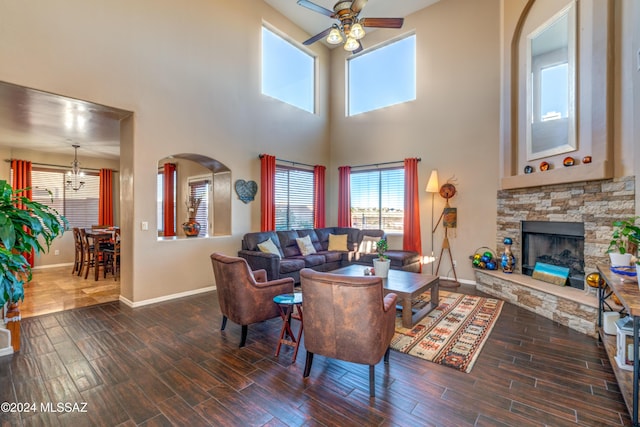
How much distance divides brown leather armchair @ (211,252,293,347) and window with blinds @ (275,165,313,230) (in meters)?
3.49

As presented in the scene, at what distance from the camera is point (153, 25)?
435 cm

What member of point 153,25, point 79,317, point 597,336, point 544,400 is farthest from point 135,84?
point 597,336

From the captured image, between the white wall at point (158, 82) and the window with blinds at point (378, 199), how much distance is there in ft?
7.23

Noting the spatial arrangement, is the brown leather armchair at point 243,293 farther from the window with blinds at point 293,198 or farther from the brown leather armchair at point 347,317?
the window with blinds at point 293,198

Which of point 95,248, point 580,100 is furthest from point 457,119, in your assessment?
point 95,248

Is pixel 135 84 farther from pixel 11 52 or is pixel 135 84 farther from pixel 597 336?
pixel 597 336

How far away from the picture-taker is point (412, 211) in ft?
19.9

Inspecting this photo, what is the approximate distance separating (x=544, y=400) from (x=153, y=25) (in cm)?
636

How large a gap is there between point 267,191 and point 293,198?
3.54 ft

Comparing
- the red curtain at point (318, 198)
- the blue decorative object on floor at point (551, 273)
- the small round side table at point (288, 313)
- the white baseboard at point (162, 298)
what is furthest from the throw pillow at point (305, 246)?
the blue decorative object on floor at point (551, 273)

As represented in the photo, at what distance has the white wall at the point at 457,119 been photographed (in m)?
5.30

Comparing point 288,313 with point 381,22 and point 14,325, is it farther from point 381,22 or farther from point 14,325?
point 381,22

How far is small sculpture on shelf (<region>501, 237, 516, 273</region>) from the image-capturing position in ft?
15.6

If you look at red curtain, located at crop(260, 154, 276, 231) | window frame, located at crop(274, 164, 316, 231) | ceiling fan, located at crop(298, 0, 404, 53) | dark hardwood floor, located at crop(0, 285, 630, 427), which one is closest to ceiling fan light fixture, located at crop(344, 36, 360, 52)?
ceiling fan, located at crop(298, 0, 404, 53)
